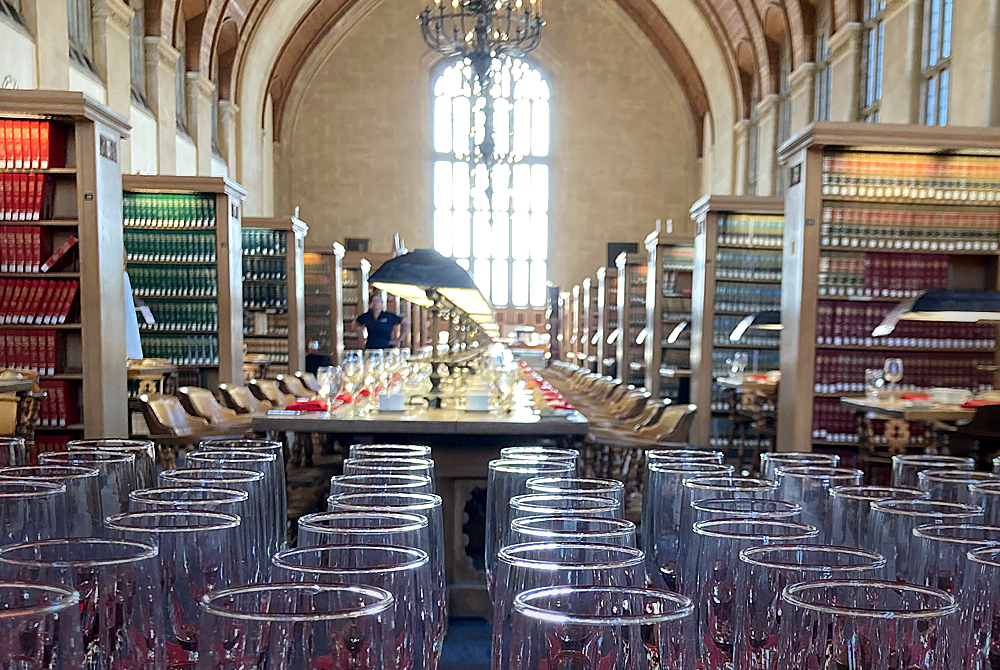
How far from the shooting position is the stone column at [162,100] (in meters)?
13.1

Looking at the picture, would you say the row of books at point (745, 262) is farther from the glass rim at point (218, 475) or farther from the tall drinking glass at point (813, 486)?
the glass rim at point (218, 475)

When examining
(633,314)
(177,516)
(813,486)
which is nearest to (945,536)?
(813,486)

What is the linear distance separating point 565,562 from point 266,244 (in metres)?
9.79

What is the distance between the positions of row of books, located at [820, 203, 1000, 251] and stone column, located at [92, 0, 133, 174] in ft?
29.2

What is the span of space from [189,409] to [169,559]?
5044mm

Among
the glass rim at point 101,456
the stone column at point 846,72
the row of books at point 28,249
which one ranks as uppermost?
the stone column at point 846,72

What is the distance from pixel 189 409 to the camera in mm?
5730

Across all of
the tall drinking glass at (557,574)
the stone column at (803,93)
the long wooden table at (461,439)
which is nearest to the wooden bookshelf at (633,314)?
the stone column at (803,93)

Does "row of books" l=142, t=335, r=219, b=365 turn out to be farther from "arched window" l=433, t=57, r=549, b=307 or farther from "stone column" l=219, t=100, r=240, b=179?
"arched window" l=433, t=57, r=549, b=307

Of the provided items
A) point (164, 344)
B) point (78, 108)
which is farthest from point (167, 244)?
point (78, 108)

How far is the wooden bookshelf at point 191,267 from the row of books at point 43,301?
2648 mm

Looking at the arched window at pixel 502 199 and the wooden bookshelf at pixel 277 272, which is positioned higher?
the arched window at pixel 502 199

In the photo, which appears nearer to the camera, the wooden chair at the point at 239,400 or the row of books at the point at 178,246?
the wooden chair at the point at 239,400

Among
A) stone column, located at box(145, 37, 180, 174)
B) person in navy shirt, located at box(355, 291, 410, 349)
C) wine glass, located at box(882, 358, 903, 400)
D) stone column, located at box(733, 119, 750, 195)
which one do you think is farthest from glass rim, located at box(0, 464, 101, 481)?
stone column, located at box(733, 119, 750, 195)
